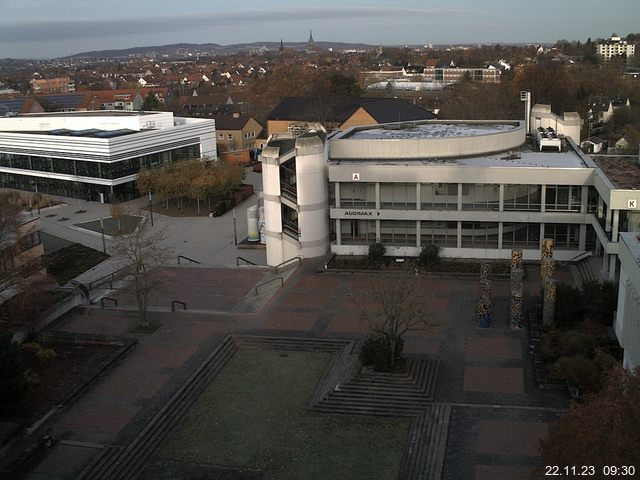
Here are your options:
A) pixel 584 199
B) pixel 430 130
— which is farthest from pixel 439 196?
pixel 430 130

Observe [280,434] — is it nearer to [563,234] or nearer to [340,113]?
[563,234]

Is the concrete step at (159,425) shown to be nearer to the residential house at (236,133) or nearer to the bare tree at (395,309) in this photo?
the bare tree at (395,309)

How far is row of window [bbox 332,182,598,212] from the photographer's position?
3434 cm

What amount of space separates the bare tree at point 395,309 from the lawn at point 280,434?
2.84 m

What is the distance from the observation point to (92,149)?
2227 inches

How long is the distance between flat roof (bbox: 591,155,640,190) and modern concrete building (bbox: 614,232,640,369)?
920 centimetres

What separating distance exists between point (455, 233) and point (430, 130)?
32.5ft

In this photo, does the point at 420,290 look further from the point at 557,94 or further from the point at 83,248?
the point at 557,94

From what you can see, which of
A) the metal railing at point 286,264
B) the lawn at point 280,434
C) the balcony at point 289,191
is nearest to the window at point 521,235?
the metal railing at point 286,264

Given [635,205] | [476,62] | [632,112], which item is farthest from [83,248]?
[476,62]

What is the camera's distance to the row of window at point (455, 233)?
34.8m

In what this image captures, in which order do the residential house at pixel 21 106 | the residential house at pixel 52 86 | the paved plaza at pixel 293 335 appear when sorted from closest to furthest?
the paved plaza at pixel 293 335 → the residential house at pixel 21 106 → the residential house at pixel 52 86

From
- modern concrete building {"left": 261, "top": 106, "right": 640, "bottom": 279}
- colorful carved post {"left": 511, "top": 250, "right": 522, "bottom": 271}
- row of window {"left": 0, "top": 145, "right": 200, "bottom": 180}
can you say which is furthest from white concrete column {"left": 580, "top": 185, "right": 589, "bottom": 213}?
row of window {"left": 0, "top": 145, "right": 200, "bottom": 180}

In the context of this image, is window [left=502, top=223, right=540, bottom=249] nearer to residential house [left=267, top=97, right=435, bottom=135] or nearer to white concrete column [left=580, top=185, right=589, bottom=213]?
white concrete column [left=580, top=185, right=589, bottom=213]
